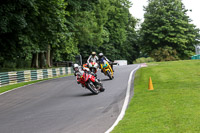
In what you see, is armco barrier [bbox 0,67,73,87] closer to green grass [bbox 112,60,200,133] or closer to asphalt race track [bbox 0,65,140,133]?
asphalt race track [bbox 0,65,140,133]

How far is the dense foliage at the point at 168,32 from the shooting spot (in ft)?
203

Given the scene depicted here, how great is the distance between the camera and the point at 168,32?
204 feet

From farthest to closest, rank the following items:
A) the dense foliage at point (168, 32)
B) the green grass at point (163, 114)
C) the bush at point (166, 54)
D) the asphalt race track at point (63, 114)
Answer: the dense foliage at point (168, 32) < the bush at point (166, 54) < the asphalt race track at point (63, 114) < the green grass at point (163, 114)

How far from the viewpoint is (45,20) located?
26.4 m

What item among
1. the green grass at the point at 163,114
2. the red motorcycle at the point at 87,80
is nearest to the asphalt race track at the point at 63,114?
the red motorcycle at the point at 87,80

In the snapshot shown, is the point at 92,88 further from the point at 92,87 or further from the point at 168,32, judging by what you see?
the point at 168,32

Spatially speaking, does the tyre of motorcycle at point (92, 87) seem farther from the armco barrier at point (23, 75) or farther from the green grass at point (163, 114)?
the armco barrier at point (23, 75)

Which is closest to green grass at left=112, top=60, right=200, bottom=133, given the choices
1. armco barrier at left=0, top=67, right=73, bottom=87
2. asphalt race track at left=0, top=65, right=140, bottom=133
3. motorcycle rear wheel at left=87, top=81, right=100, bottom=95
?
asphalt race track at left=0, top=65, right=140, bottom=133

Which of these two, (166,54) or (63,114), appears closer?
(63,114)

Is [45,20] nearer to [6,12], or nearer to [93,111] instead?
[6,12]

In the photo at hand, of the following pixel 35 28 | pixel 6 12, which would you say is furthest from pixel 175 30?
pixel 6 12

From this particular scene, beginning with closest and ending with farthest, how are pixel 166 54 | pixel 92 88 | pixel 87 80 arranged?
1. pixel 87 80
2. pixel 92 88
3. pixel 166 54

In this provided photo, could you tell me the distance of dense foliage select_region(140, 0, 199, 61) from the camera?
61.8 meters

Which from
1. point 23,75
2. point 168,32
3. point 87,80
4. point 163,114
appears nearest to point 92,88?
point 87,80
